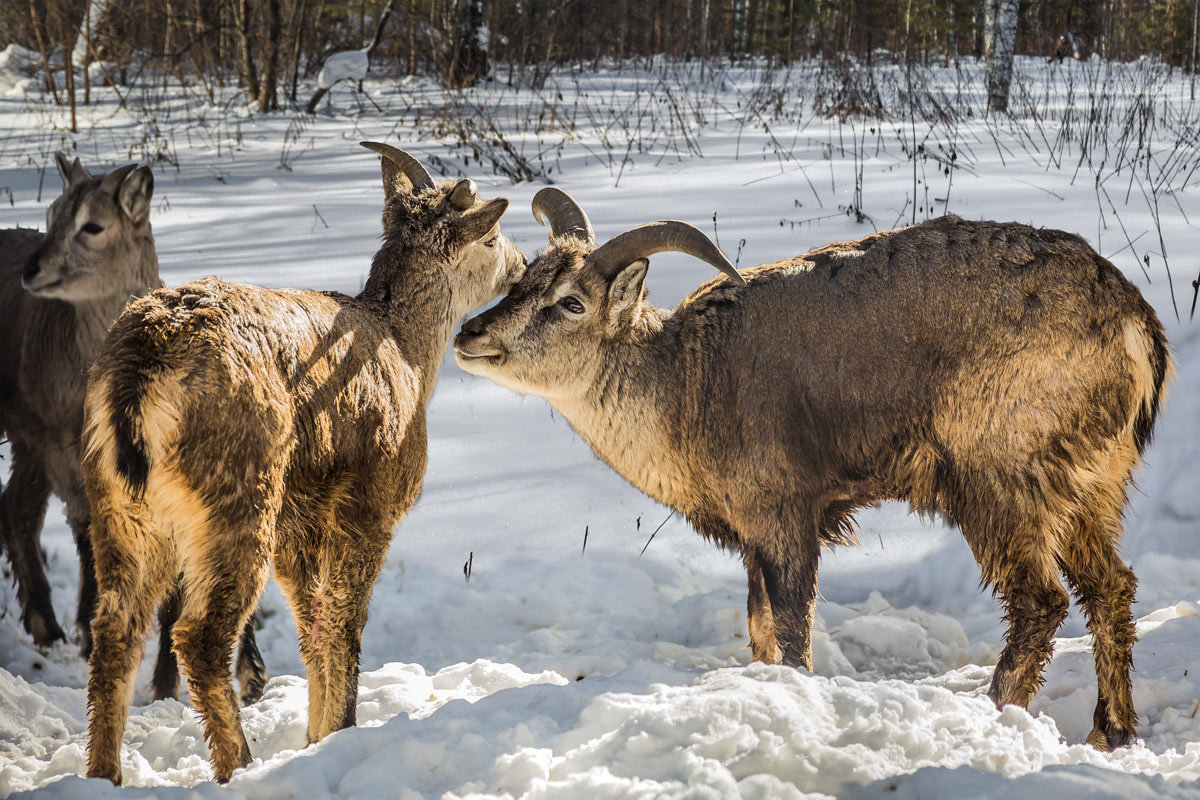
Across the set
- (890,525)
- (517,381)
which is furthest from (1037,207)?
(517,381)

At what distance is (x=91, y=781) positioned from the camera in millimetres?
3006

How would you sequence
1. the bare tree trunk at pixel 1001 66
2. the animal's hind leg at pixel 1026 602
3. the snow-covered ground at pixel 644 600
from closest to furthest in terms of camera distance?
the snow-covered ground at pixel 644 600 < the animal's hind leg at pixel 1026 602 < the bare tree trunk at pixel 1001 66

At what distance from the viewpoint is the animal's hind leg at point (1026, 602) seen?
14.4ft

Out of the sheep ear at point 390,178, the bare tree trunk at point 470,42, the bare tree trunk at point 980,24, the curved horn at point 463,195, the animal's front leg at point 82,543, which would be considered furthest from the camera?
the bare tree trunk at point 980,24

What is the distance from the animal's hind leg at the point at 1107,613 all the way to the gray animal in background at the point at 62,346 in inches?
165

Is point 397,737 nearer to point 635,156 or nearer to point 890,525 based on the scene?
point 890,525

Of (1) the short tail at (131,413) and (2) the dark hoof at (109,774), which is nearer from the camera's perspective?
(1) the short tail at (131,413)

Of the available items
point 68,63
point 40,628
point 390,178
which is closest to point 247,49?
point 68,63

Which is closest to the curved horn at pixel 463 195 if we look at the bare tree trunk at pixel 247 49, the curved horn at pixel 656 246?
the curved horn at pixel 656 246

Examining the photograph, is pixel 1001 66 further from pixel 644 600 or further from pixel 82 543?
pixel 82 543

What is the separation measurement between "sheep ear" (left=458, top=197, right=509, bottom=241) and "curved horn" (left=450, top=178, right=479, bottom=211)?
36 mm

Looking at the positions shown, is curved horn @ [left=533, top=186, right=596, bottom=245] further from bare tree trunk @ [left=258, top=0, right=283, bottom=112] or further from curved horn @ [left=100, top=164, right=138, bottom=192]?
bare tree trunk @ [left=258, top=0, right=283, bottom=112]

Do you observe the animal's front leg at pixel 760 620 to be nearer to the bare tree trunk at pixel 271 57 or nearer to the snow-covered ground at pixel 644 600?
the snow-covered ground at pixel 644 600

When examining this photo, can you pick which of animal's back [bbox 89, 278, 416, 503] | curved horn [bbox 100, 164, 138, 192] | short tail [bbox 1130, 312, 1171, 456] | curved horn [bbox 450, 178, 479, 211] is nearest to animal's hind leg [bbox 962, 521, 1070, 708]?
short tail [bbox 1130, 312, 1171, 456]
